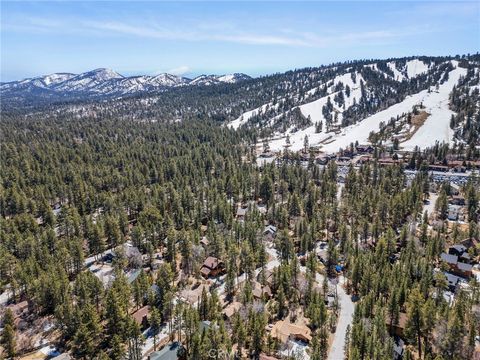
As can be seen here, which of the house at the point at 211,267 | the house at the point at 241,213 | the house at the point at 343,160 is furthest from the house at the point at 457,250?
the house at the point at 343,160

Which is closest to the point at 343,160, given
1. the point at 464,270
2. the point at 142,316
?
the point at 464,270

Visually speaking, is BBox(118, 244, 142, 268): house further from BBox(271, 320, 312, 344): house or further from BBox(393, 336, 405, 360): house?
BBox(393, 336, 405, 360): house

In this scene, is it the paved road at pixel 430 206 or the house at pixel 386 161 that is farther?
the house at pixel 386 161

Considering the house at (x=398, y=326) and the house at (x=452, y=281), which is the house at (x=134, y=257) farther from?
the house at (x=452, y=281)

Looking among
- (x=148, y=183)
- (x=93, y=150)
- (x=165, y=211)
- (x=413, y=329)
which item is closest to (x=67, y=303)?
(x=165, y=211)

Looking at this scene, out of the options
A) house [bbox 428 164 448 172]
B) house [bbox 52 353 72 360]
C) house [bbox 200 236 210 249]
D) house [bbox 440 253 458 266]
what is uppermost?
house [bbox 428 164 448 172]

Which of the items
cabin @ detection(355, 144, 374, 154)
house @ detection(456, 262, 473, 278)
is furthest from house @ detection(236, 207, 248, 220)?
cabin @ detection(355, 144, 374, 154)

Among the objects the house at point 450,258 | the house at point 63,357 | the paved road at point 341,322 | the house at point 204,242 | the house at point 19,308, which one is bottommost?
the paved road at point 341,322
